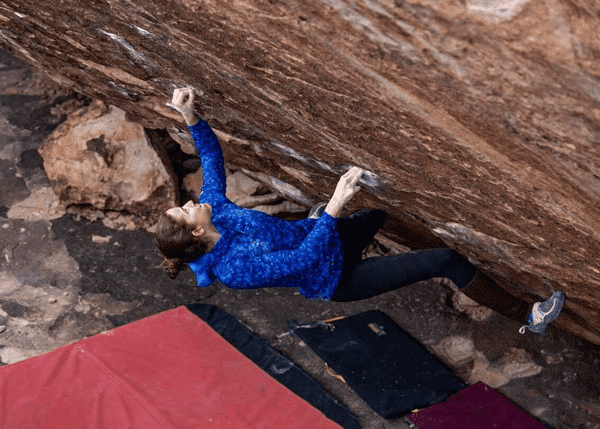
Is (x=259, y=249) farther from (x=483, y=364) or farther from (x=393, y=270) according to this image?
(x=483, y=364)

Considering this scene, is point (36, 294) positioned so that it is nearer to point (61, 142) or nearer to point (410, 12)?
point (61, 142)

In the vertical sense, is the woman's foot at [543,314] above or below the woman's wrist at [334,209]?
below

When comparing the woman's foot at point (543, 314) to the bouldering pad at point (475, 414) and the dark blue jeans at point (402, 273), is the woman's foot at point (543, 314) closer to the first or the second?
the dark blue jeans at point (402, 273)

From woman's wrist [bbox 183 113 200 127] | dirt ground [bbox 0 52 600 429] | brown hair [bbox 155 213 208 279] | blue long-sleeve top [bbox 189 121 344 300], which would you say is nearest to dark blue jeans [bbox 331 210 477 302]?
blue long-sleeve top [bbox 189 121 344 300]

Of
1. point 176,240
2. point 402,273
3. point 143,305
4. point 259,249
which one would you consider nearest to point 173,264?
point 176,240

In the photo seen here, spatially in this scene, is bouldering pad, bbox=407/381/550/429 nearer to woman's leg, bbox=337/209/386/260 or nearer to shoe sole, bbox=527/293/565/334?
shoe sole, bbox=527/293/565/334

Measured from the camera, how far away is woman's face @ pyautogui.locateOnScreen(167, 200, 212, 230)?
10.3 feet

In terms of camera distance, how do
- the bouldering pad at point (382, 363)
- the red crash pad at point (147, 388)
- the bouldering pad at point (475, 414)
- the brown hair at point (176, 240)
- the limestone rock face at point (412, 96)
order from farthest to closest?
the bouldering pad at point (382, 363) → the bouldering pad at point (475, 414) → the red crash pad at point (147, 388) → the brown hair at point (176, 240) → the limestone rock face at point (412, 96)

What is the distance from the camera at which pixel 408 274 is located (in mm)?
3535

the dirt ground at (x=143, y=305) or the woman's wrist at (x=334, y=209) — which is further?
the dirt ground at (x=143, y=305)

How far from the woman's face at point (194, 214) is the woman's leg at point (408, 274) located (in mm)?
842

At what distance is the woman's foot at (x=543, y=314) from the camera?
362 cm

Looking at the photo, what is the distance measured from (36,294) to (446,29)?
4153 millimetres

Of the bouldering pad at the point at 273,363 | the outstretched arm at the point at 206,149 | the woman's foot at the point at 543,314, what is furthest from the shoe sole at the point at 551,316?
the outstretched arm at the point at 206,149
